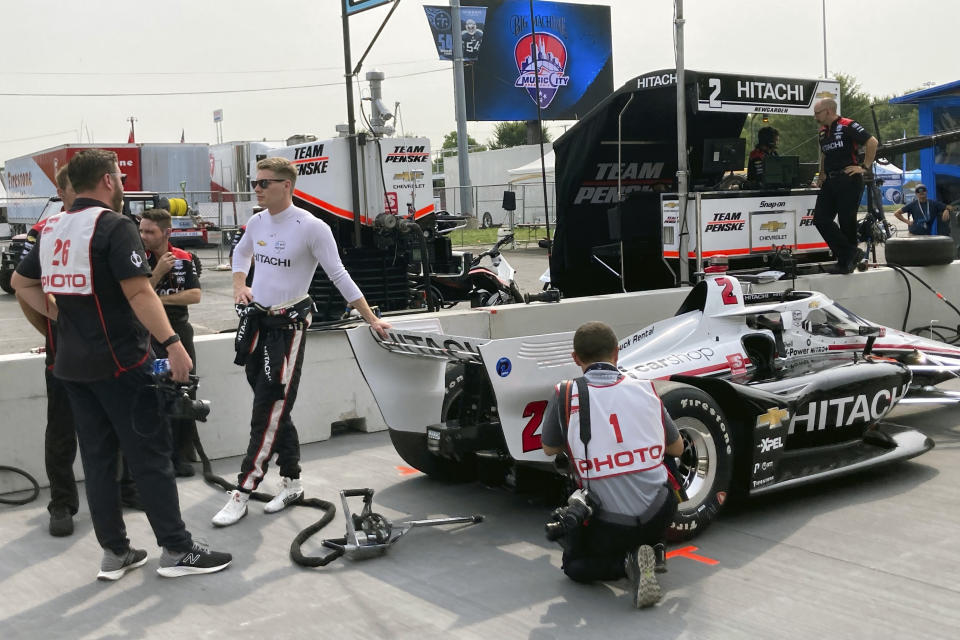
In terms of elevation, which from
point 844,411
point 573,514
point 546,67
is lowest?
point 573,514

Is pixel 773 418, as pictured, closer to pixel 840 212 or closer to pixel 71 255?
pixel 71 255

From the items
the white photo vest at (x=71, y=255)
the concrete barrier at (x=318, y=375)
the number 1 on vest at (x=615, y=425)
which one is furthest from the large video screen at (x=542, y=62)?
the number 1 on vest at (x=615, y=425)

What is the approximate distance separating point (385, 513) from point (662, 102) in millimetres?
7243

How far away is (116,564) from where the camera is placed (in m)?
4.71

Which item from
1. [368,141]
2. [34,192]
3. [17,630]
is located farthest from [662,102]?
[34,192]

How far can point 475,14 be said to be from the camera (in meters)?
48.0

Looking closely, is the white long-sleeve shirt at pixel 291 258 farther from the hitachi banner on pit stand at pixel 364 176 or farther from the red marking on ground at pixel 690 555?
the hitachi banner on pit stand at pixel 364 176

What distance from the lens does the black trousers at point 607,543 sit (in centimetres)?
428

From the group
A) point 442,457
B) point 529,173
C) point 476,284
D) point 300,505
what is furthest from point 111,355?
point 529,173

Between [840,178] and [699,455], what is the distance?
21.4ft

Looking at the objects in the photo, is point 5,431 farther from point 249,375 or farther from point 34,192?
point 34,192

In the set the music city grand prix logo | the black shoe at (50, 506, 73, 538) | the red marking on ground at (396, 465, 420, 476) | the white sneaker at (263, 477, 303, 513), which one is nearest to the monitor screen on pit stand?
the red marking on ground at (396, 465, 420, 476)

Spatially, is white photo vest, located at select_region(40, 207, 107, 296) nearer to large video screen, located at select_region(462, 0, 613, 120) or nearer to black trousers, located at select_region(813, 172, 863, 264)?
black trousers, located at select_region(813, 172, 863, 264)

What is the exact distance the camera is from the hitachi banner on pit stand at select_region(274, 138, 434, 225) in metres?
11.1
